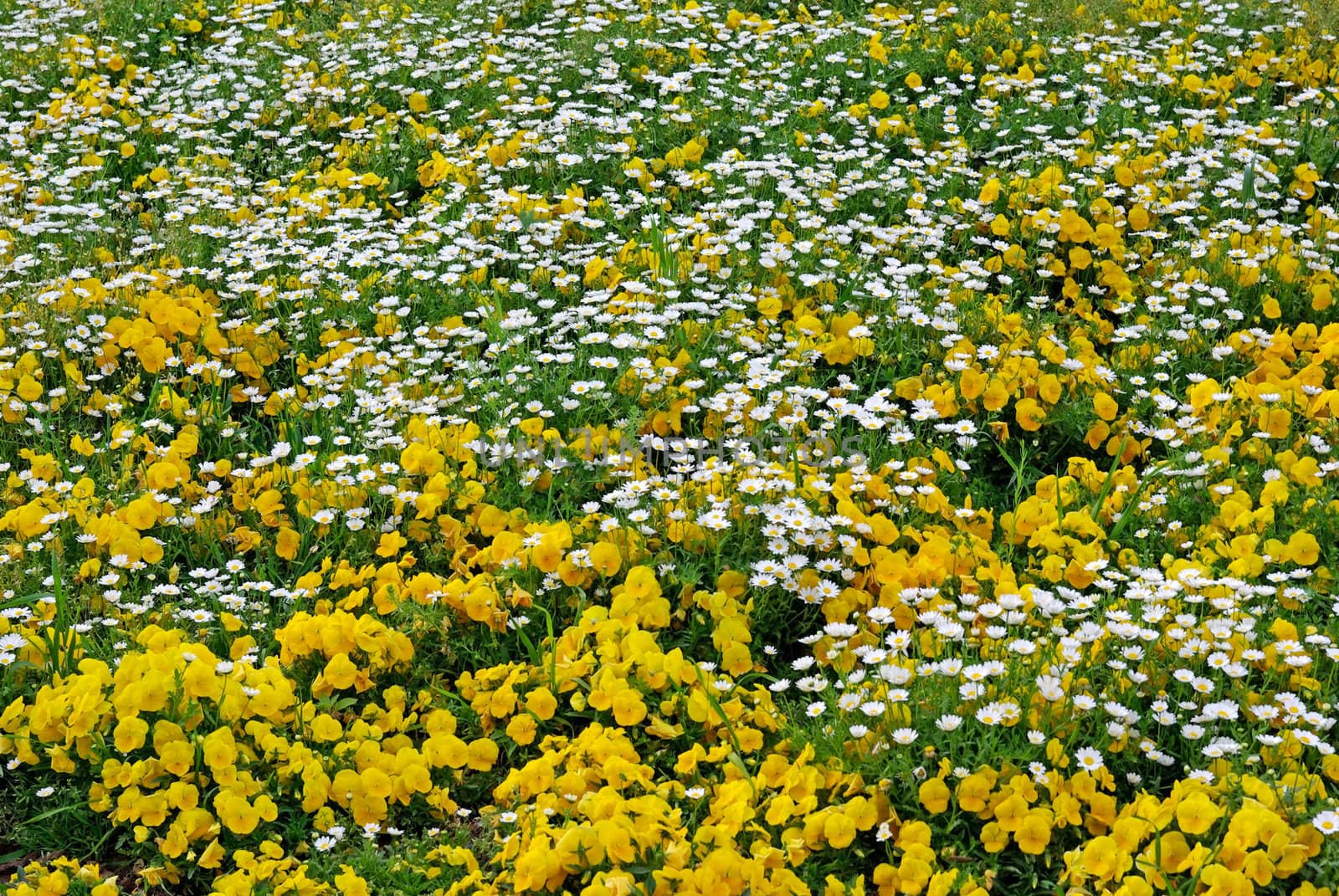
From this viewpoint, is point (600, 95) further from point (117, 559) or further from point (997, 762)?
point (997, 762)

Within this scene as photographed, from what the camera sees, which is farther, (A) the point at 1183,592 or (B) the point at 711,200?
(B) the point at 711,200

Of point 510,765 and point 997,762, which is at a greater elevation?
point 997,762

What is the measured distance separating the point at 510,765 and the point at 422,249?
268 cm

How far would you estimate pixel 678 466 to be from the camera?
3873 millimetres

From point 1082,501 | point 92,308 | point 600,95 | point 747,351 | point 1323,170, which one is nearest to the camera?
point 1082,501

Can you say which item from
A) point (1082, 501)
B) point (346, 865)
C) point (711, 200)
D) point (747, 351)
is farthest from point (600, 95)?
point (346, 865)

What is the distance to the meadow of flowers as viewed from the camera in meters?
2.75

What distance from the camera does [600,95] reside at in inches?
261

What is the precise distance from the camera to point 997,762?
277cm

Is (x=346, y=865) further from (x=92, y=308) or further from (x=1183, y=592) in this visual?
(x=92, y=308)

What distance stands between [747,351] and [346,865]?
225 cm

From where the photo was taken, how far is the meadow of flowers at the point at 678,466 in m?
2.75

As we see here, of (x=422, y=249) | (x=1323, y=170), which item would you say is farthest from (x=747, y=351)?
(x=1323, y=170)

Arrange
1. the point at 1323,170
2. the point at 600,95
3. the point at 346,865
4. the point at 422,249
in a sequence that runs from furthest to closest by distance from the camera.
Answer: the point at 600,95 < the point at 1323,170 < the point at 422,249 < the point at 346,865
